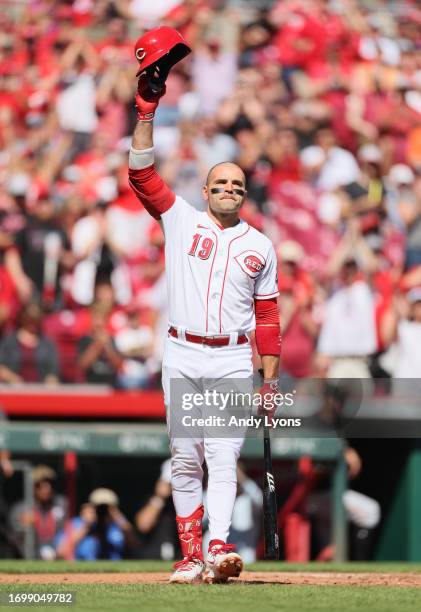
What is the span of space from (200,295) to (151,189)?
50cm

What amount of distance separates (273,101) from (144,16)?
81.9 inches

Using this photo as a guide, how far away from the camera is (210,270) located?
5699 millimetres

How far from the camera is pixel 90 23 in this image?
→ 14547 millimetres

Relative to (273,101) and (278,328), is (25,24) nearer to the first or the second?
(273,101)

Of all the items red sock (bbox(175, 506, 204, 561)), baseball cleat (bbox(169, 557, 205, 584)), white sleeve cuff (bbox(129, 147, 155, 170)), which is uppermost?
white sleeve cuff (bbox(129, 147, 155, 170))

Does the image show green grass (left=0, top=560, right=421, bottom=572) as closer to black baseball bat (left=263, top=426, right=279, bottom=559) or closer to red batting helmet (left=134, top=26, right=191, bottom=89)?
black baseball bat (left=263, top=426, right=279, bottom=559)

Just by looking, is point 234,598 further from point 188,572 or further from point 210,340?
point 210,340

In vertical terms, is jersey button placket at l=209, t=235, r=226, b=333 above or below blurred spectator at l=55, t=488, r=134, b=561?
above

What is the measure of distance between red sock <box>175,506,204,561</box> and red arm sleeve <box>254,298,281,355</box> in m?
0.75

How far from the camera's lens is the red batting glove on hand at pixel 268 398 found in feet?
18.7

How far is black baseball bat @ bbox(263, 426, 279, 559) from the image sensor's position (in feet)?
18.5

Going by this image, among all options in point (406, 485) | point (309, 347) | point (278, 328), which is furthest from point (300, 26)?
point (278, 328)

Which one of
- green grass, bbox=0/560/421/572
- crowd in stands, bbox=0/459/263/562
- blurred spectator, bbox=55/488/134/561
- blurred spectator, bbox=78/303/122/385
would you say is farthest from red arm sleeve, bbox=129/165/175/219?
blurred spectator, bbox=78/303/122/385

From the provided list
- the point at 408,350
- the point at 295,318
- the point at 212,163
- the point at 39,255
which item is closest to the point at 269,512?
the point at 408,350
